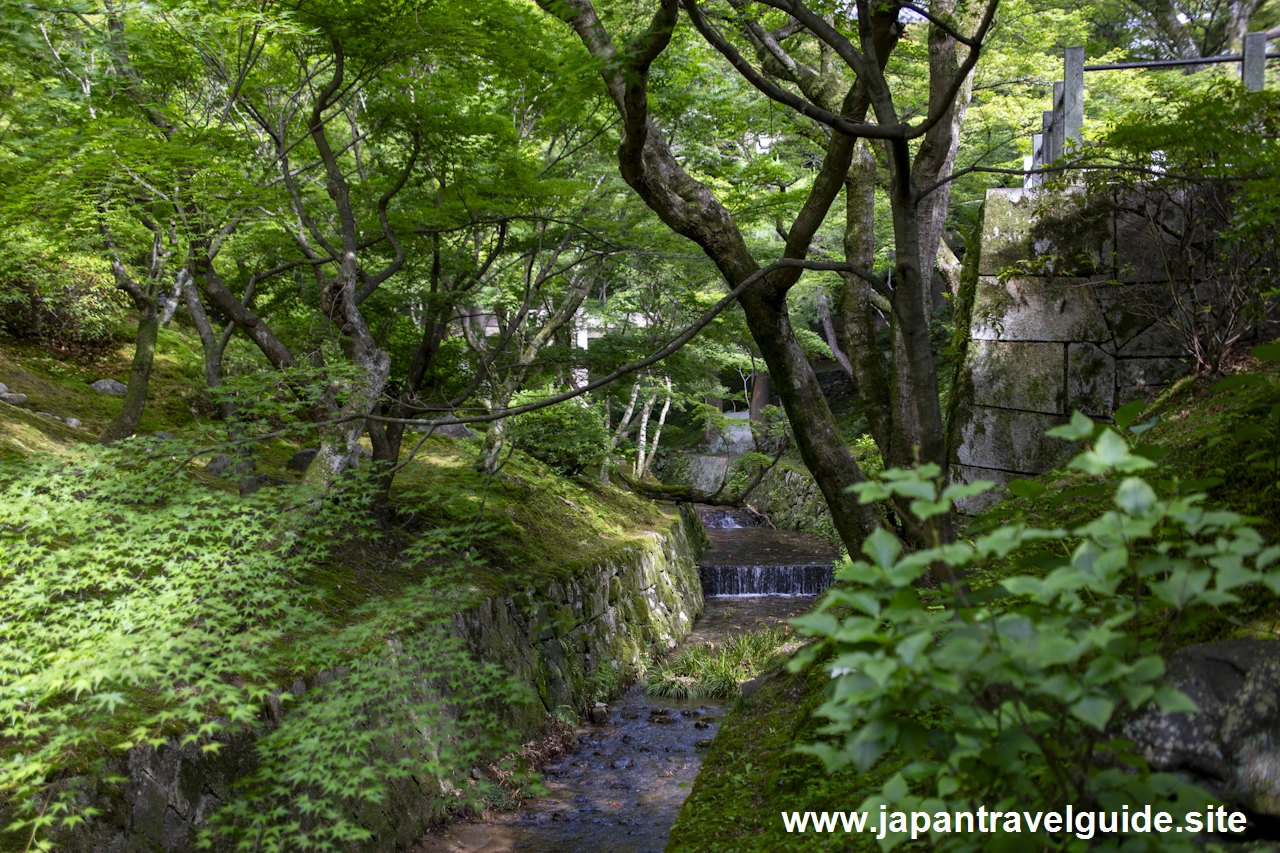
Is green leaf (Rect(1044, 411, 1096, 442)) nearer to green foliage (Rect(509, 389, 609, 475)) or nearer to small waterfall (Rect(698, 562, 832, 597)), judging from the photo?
green foliage (Rect(509, 389, 609, 475))

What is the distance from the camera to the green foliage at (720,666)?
9375 mm

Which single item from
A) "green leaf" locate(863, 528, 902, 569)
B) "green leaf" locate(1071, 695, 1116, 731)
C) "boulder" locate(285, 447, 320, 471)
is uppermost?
"green leaf" locate(863, 528, 902, 569)

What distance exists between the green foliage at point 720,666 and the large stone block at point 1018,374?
12.7 ft

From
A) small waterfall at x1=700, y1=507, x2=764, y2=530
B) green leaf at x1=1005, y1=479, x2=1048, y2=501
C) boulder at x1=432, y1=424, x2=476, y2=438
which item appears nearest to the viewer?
green leaf at x1=1005, y1=479, x2=1048, y2=501

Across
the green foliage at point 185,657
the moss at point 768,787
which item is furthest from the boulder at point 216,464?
the moss at point 768,787

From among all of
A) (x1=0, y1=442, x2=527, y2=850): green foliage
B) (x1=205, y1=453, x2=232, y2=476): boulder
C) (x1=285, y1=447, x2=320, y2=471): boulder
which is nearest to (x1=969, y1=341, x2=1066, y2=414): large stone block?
(x1=0, y1=442, x2=527, y2=850): green foliage

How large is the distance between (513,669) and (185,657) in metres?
3.91

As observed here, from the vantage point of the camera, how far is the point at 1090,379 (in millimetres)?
5898

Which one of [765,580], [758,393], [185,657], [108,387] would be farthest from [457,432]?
[758,393]

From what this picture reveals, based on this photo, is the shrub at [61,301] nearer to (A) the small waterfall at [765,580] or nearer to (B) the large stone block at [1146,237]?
(B) the large stone block at [1146,237]

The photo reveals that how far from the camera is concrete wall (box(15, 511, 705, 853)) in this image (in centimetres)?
377

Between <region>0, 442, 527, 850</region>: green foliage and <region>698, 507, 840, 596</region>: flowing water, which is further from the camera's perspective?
<region>698, 507, 840, 596</region>: flowing water

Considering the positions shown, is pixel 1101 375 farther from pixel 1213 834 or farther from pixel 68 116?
pixel 68 116

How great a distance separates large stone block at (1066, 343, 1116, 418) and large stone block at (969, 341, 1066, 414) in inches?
2.3
